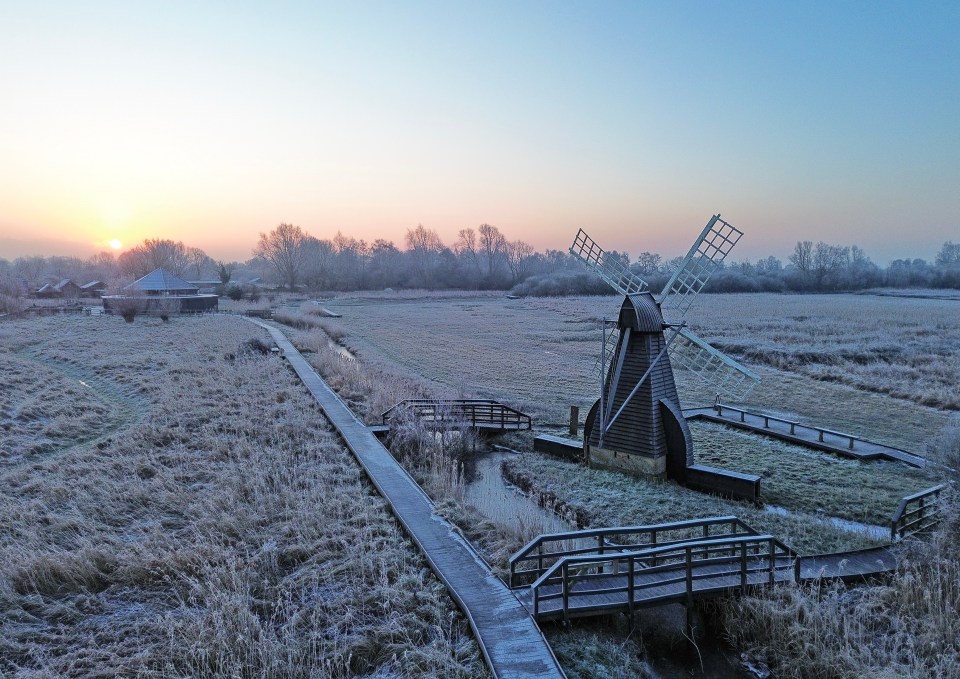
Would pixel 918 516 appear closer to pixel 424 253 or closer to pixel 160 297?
pixel 160 297

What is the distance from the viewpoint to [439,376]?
26703 millimetres

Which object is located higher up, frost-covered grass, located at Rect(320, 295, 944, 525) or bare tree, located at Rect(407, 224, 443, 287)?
bare tree, located at Rect(407, 224, 443, 287)

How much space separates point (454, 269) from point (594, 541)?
102 meters

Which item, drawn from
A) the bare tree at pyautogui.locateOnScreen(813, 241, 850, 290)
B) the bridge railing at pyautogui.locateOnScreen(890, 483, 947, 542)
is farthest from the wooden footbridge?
the bare tree at pyautogui.locateOnScreen(813, 241, 850, 290)

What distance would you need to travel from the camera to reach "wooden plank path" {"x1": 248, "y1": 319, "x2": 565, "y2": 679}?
621 centimetres

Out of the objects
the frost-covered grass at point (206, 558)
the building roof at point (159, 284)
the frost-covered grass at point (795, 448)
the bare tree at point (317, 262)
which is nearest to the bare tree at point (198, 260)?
the bare tree at point (317, 262)

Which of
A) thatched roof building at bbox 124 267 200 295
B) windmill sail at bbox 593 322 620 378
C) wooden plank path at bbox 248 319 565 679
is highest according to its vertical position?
thatched roof building at bbox 124 267 200 295

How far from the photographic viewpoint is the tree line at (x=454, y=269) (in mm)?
80188

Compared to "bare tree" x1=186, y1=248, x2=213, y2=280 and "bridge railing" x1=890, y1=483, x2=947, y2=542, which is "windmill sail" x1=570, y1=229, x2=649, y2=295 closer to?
"bridge railing" x1=890, y1=483, x2=947, y2=542

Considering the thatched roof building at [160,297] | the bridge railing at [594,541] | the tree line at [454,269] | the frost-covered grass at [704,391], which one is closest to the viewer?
the bridge railing at [594,541]

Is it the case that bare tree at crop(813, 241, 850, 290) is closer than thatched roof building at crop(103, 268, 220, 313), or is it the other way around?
thatched roof building at crop(103, 268, 220, 313)

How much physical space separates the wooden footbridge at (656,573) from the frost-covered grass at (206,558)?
125 centimetres

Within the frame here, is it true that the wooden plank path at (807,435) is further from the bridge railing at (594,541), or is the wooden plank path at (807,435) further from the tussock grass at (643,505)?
the bridge railing at (594,541)

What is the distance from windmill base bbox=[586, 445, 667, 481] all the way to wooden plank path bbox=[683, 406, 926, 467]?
5.01 m
